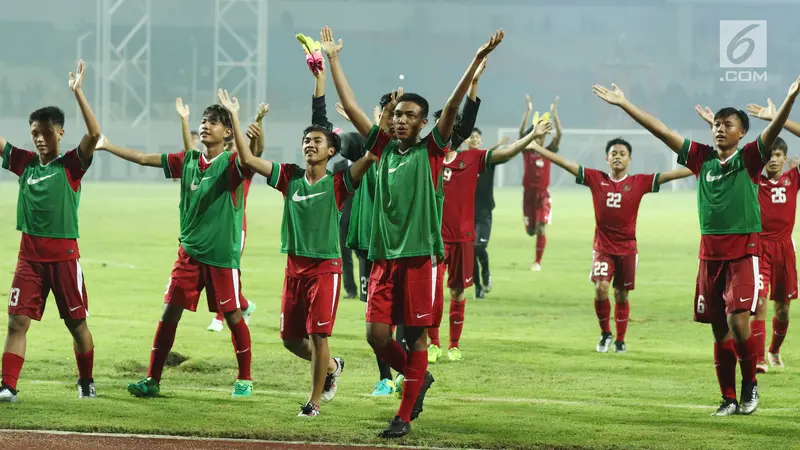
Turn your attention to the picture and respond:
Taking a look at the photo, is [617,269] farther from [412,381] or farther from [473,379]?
Answer: [412,381]

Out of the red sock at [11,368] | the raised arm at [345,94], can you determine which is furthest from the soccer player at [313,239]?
the red sock at [11,368]

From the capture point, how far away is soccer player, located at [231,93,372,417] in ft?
24.8

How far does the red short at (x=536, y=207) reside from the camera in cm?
2072

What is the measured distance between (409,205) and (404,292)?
488 millimetres

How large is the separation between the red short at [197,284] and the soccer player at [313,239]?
2.04 ft

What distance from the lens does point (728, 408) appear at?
7961 mm

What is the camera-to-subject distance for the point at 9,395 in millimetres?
7859

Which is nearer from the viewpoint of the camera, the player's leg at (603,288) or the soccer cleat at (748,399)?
the soccer cleat at (748,399)

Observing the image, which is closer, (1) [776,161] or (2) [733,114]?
(2) [733,114]

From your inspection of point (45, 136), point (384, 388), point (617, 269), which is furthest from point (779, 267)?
point (45, 136)

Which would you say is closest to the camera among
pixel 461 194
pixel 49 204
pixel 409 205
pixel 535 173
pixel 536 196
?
pixel 409 205

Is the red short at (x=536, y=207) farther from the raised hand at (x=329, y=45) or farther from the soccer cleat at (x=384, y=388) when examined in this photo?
the raised hand at (x=329, y=45)

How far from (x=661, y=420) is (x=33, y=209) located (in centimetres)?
418

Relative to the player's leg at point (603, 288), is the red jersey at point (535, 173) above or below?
above
